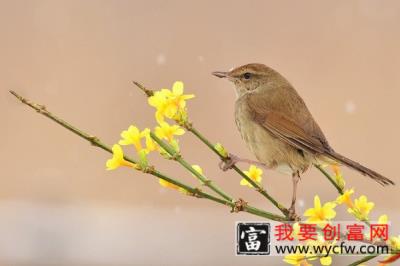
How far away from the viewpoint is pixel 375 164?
5375 millimetres

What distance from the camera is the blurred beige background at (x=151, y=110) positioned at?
220 inches

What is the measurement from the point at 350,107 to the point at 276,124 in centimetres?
469

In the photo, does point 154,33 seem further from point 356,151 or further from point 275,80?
point 275,80

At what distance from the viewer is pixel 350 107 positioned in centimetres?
611

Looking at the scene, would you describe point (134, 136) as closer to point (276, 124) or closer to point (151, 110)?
point (276, 124)

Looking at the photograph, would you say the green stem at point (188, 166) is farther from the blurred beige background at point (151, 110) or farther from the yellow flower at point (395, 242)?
the blurred beige background at point (151, 110)

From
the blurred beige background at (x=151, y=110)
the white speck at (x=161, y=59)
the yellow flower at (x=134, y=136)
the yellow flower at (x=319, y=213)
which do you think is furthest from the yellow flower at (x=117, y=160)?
the white speck at (x=161, y=59)

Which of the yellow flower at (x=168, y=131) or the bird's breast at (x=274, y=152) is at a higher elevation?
the bird's breast at (x=274, y=152)

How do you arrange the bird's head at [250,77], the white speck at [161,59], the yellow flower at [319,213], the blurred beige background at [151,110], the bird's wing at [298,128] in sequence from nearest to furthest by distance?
1. the yellow flower at [319,213]
2. the bird's wing at [298,128]
3. the bird's head at [250,77]
4. the blurred beige background at [151,110]
5. the white speck at [161,59]

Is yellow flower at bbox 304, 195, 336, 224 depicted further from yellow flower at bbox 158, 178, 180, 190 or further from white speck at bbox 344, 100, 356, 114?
white speck at bbox 344, 100, 356, 114

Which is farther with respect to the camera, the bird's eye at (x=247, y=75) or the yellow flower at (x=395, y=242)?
the bird's eye at (x=247, y=75)

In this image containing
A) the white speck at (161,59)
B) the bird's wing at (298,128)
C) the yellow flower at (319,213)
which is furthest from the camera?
the white speck at (161,59)

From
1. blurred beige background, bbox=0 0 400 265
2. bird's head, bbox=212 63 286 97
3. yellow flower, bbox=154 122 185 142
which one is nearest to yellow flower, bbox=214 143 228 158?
yellow flower, bbox=154 122 185 142

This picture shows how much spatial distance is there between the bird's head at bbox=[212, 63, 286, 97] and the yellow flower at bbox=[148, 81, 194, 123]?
56 centimetres
